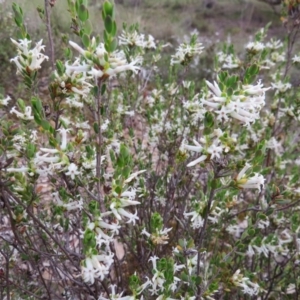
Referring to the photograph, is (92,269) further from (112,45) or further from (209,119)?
(112,45)

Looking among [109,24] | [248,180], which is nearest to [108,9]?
[109,24]

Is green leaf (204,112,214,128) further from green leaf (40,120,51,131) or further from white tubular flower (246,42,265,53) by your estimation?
white tubular flower (246,42,265,53)

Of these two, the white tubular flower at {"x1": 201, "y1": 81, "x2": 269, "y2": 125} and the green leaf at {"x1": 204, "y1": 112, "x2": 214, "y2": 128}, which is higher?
the white tubular flower at {"x1": 201, "y1": 81, "x2": 269, "y2": 125}

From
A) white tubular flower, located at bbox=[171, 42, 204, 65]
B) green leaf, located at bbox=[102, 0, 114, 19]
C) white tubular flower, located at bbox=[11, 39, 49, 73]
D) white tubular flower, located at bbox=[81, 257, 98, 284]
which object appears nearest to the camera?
green leaf, located at bbox=[102, 0, 114, 19]

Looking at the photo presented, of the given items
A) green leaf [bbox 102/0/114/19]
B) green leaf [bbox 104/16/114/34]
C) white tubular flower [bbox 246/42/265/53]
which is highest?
green leaf [bbox 102/0/114/19]

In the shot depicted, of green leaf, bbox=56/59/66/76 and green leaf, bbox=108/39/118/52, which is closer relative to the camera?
green leaf, bbox=108/39/118/52

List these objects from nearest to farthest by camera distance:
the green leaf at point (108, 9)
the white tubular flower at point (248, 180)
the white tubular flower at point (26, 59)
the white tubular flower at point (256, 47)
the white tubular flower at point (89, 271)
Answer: the green leaf at point (108, 9) → the white tubular flower at point (89, 271) → the white tubular flower at point (248, 180) → the white tubular flower at point (26, 59) → the white tubular flower at point (256, 47)

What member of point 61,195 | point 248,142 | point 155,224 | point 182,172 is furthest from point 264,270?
point 61,195

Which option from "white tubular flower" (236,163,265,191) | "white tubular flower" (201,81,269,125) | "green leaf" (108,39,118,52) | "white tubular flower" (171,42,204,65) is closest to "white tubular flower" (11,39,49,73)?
"green leaf" (108,39,118,52)

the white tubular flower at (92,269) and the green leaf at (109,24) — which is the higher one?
the green leaf at (109,24)

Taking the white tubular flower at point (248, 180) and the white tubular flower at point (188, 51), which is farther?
the white tubular flower at point (188, 51)

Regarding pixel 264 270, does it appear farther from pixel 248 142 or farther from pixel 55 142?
pixel 55 142

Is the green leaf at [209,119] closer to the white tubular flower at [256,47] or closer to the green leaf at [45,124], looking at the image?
the green leaf at [45,124]

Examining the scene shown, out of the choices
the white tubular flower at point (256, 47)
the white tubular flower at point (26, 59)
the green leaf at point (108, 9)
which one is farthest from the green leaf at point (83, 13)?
the white tubular flower at point (256, 47)
